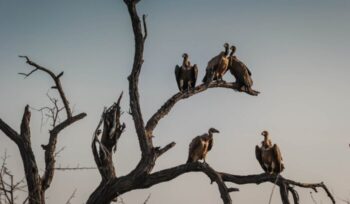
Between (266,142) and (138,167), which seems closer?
(138,167)

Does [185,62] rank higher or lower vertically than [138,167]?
higher

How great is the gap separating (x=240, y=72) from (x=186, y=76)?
98cm

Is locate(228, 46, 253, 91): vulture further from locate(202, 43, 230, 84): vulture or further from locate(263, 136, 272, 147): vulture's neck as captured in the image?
locate(263, 136, 272, 147): vulture's neck

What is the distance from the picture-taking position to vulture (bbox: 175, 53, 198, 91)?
11406 millimetres

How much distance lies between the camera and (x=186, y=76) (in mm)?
11531

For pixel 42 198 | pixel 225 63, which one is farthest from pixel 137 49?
pixel 225 63

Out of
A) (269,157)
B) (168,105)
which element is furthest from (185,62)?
(168,105)

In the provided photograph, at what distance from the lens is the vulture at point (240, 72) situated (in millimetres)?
10258

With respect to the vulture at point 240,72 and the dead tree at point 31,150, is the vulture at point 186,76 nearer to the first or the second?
the vulture at point 240,72

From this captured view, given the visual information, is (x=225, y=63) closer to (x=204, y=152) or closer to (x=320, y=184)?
(x=204, y=152)

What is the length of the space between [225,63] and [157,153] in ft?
12.7

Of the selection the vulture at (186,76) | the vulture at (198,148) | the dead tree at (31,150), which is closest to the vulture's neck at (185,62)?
the vulture at (186,76)

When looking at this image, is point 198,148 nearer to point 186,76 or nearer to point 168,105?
point 168,105

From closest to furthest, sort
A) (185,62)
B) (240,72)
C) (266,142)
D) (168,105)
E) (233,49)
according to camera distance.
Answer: (168,105)
(266,142)
(240,72)
(185,62)
(233,49)
